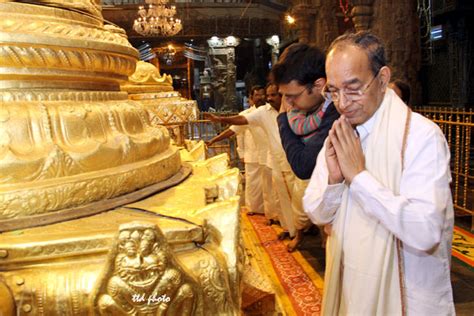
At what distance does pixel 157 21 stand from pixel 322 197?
10831 millimetres

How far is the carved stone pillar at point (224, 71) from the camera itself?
15.4 meters

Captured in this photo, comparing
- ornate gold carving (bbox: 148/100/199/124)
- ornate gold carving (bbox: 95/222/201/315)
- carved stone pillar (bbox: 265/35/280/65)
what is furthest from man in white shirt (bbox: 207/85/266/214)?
carved stone pillar (bbox: 265/35/280/65)

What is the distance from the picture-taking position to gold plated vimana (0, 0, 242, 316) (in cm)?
89

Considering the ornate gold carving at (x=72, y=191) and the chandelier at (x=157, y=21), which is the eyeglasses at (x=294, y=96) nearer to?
the ornate gold carving at (x=72, y=191)

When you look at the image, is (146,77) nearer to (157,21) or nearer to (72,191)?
(72,191)

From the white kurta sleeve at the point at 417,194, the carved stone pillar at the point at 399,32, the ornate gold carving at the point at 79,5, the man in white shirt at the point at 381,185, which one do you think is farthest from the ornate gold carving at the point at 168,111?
the carved stone pillar at the point at 399,32

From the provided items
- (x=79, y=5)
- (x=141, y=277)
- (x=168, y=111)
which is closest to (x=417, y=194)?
(x=141, y=277)

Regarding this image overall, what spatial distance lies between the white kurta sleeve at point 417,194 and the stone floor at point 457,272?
1751 mm

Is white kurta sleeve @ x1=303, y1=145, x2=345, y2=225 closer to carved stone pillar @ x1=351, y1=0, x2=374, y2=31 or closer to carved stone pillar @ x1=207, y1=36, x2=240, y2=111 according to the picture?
carved stone pillar @ x1=351, y1=0, x2=374, y2=31

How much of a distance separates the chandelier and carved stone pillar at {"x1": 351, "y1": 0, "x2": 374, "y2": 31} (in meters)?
5.83

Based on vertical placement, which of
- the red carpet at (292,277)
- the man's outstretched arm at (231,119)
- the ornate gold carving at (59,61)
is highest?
the ornate gold carving at (59,61)

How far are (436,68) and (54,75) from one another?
12.0 metres

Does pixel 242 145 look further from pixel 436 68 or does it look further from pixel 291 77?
pixel 436 68

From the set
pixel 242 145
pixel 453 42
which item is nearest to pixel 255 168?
pixel 242 145
